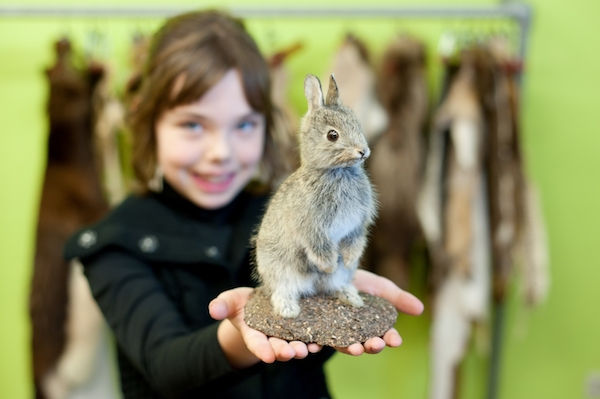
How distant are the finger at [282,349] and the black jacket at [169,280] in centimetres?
18

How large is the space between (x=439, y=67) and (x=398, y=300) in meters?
0.88

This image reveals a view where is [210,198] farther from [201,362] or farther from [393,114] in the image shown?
[393,114]

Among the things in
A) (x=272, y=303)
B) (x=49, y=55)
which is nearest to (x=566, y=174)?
(x=272, y=303)

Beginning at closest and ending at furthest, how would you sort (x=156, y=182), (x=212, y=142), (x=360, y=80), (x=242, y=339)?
(x=242, y=339) < (x=212, y=142) < (x=156, y=182) < (x=360, y=80)

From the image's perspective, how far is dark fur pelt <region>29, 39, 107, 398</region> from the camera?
1.18m

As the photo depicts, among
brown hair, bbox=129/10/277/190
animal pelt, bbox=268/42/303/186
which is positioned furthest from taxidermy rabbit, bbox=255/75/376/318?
animal pelt, bbox=268/42/303/186

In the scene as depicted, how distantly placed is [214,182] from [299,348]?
1.12 ft

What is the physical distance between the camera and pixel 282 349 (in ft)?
1.53

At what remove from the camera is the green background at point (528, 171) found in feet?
4.28

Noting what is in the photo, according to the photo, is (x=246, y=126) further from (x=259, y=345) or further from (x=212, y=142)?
(x=259, y=345)

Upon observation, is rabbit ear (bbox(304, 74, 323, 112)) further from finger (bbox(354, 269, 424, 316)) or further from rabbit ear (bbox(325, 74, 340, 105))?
finger (bbox(354, 269, 424, 316))

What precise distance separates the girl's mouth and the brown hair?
105 millimetres

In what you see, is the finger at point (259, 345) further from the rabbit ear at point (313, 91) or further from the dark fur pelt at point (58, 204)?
the dark fur pelt at point (58, 204)

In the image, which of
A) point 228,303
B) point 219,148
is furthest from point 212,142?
point 228,303
